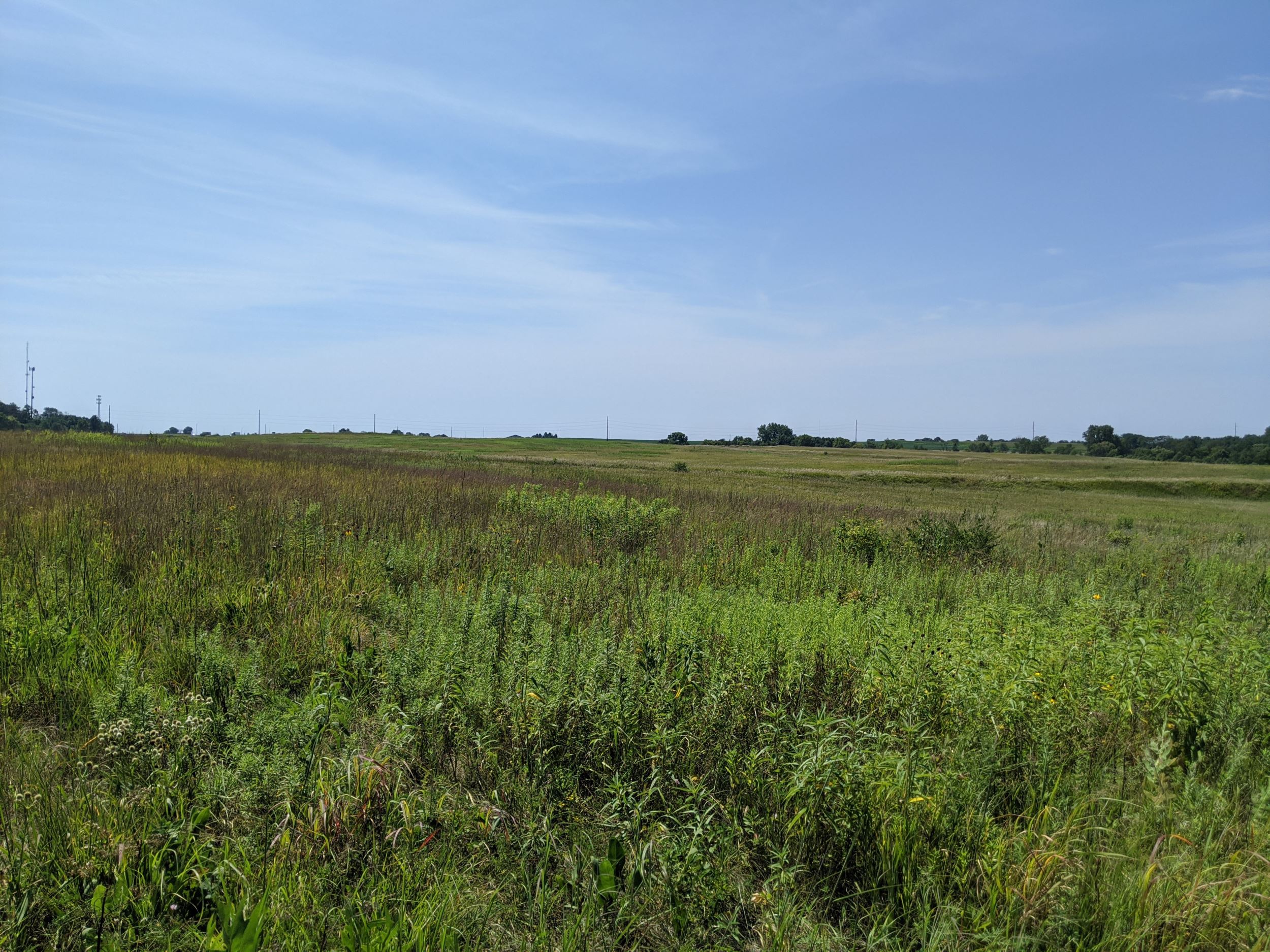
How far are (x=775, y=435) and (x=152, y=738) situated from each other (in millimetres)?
138040

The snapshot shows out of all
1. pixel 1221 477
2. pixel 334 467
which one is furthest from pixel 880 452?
Answer: pixel 334 467

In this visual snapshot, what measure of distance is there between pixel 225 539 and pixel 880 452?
97960 mm

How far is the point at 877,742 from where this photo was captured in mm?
3260

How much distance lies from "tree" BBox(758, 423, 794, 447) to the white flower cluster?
423ft

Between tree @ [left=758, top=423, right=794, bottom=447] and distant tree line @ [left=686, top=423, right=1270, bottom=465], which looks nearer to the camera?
distant tree line @ [left=686, top=423, right=1270, bottom=465]

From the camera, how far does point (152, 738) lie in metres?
3.31

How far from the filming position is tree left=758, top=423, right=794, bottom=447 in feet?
435

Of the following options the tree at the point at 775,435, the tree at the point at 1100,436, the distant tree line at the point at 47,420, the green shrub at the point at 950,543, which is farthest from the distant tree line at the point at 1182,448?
the distant tree line at the point at 47,420

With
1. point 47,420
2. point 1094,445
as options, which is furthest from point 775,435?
point 47,420

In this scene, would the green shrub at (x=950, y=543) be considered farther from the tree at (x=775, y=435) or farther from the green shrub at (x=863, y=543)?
the tree at (x=775, y=435)

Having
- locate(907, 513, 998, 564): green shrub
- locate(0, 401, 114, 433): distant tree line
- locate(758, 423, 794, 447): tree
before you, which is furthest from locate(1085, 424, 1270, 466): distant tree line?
locate(0, 401, 114, 433): distant tree line

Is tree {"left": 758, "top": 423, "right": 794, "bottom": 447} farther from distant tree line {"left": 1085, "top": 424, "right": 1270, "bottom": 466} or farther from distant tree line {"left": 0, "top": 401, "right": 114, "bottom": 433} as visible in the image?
distant tree line {"left": 0, "top": 401, "right": 114, "bottom": 433}

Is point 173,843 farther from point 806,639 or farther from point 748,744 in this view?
point 806,639

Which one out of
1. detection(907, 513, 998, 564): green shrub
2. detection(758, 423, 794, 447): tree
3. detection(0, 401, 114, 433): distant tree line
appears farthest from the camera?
detection(758, 423, 794, 447): tree
